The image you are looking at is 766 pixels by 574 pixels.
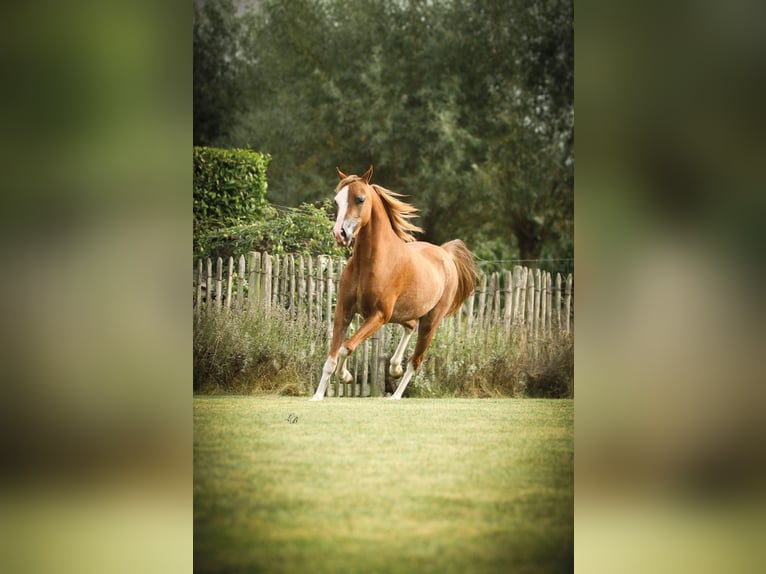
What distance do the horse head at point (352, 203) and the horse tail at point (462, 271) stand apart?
559 millimetres

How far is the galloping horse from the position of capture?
4.99 m

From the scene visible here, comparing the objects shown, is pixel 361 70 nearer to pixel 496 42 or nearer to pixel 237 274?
pixel 496 42

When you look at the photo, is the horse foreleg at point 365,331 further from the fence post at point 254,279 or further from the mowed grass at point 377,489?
the fence post at point 254,279

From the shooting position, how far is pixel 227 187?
495 cm

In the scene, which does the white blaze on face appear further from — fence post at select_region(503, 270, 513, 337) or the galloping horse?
fence post at select_region(503, 270, 513, 337)

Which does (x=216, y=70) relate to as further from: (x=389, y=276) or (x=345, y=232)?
(x=389, y=276)

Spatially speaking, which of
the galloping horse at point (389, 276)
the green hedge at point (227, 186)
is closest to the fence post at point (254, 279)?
the green hedge at point (227, 186)

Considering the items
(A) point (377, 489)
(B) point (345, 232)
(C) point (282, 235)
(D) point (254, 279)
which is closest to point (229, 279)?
(D) point (254, 279)

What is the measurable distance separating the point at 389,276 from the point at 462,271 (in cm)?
49
